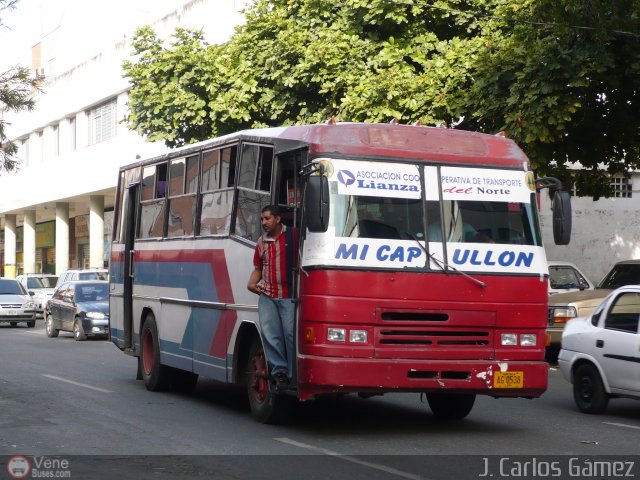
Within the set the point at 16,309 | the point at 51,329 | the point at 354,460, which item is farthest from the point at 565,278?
the point at 16,309

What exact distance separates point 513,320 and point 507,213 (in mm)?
1044

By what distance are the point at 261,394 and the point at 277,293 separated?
50.5 inches

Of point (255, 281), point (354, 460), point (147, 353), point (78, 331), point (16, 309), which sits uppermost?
point (255, 281)

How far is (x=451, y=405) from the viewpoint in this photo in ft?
41.4

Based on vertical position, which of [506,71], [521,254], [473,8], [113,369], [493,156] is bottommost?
[113,369]

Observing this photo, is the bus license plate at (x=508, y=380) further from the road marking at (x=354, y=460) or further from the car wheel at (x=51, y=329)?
the car wheel at (x=51, y=329)

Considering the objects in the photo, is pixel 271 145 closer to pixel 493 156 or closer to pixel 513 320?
pixel 493 156

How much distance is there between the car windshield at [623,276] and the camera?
21.2 meters

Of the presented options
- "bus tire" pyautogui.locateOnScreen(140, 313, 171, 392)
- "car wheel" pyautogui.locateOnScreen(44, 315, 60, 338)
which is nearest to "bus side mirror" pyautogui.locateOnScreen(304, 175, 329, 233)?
"bus tire" pyautogui.locateOnScreen(140, 313, 171, 392)

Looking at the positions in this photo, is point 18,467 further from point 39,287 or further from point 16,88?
point 39,287

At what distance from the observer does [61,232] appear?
2265 inches

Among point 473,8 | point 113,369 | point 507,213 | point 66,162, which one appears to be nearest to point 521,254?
point 507,213

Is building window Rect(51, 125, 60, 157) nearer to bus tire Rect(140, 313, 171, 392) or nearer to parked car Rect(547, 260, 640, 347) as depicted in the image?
parked car Rect(547, 260, 640, 347)

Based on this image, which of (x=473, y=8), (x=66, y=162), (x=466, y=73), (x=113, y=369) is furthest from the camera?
(x=66, y=162)
